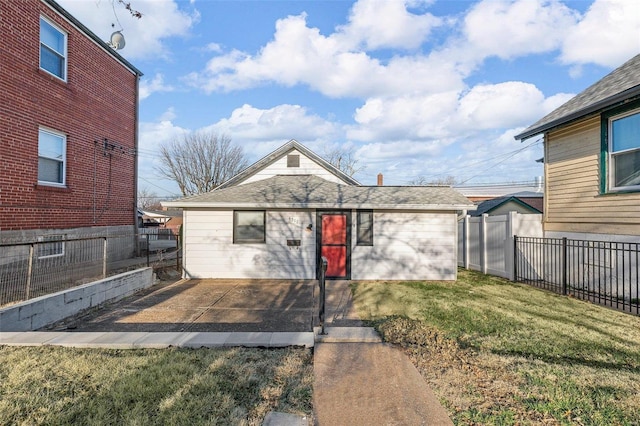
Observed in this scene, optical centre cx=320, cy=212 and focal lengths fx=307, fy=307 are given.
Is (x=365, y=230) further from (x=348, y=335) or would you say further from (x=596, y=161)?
(x=596, y=161)

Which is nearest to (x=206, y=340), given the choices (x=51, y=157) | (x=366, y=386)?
(x=366, y=386)

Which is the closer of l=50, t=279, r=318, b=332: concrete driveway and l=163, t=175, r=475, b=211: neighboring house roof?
l=50, t=279, r=318, b=332: concrete driveway

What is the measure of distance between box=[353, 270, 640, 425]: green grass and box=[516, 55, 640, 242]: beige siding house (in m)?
2.30

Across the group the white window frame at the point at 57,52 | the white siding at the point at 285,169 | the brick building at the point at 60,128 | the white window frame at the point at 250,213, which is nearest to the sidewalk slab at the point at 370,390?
the white window frame at the point at 250,213

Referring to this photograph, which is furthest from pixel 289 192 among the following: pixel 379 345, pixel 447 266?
pixel 379 345

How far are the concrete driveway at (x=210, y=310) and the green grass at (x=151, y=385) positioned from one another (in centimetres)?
123

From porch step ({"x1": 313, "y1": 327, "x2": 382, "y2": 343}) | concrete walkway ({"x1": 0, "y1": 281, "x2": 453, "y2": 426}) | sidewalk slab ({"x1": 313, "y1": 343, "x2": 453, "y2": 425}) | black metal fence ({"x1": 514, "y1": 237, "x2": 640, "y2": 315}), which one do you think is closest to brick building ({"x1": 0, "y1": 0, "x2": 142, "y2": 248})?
concrete walkway ({"x1": 0, "y1": 281, "x2": 453, "y2": 426})

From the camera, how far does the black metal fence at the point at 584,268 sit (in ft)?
21.2

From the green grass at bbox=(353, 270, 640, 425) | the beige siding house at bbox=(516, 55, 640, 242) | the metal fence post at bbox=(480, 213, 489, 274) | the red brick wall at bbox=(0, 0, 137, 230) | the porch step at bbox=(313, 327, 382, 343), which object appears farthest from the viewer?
the metal fence post at bbox=(480, 213, 489, 274)

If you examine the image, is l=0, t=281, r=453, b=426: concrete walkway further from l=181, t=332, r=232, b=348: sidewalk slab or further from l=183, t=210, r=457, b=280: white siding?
l=183, t=210, r=457, b=280: white siding

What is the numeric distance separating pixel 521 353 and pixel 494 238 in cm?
676

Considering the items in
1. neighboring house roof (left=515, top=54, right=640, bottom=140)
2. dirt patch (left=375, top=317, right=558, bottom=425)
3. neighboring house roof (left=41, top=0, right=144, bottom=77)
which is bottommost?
dirt patch (left=375, top=317, right=558, bottom=425)

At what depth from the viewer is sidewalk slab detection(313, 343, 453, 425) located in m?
2.62

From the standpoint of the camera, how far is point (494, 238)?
9859 mm
